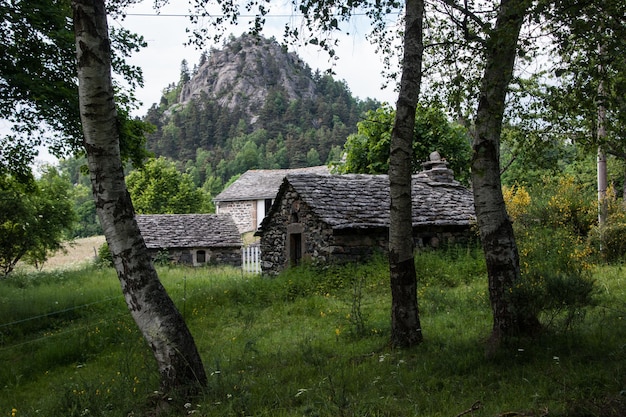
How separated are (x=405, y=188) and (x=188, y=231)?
23.1m

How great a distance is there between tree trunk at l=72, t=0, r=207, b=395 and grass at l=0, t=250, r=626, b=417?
48 cm

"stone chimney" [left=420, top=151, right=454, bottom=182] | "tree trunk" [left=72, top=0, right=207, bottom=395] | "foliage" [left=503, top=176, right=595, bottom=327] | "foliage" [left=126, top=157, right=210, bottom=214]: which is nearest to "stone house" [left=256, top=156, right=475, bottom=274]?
"stone chimney" [left=420, top=151, right=454, bottom=182]

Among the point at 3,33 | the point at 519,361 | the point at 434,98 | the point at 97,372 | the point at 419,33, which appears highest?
the point at 3,33

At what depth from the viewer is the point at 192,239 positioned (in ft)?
89.5

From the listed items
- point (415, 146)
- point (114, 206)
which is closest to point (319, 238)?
point (114, 206)

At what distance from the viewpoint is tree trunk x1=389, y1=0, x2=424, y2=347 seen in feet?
20.8

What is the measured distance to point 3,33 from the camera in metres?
10.1

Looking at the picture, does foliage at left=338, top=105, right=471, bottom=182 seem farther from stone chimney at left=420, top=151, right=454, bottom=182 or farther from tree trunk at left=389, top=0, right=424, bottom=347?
tree trunk at left=389, top=0, right=424, bottom=347

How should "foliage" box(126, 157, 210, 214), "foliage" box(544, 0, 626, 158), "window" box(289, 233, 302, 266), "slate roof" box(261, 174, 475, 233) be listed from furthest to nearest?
"foliage" box(126, 157, 210, 214) < "window" box(289, 233, 302, 266) < "slate roof" box(261, 174, 475, 233) < "foliage" box(544, 0, 626, 158)

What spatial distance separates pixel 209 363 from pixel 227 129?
344ft

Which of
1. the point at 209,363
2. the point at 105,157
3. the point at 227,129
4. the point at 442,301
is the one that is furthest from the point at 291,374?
the point at 227,129

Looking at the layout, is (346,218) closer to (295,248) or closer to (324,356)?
(295,248)

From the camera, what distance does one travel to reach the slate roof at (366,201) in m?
13.8

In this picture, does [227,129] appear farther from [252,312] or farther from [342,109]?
[252,312]
